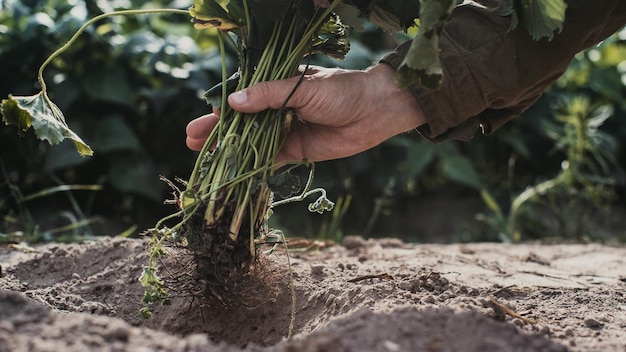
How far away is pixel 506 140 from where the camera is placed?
175 inches

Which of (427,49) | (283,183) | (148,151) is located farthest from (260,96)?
(148,151)

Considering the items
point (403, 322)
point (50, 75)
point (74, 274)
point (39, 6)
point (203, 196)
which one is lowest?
point (74, 274)

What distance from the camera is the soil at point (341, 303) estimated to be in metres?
1.29

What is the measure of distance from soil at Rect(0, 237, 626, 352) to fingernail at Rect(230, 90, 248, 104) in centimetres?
45

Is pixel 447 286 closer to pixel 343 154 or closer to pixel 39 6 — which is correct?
pixel 343 154

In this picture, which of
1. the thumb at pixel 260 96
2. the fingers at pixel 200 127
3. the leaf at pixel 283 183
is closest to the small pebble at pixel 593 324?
the leaf at pixel 283 183

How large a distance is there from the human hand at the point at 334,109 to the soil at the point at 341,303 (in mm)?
355

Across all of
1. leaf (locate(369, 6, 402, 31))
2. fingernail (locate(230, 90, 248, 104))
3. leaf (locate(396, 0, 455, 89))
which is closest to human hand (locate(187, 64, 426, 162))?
fingernail (locate(230, 90, 248, 104))

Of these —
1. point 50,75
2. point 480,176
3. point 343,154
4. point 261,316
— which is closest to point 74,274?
point 261,316

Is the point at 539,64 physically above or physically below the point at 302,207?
above

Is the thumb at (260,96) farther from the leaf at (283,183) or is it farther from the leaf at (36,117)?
the leaf at (36,117)

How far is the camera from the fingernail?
169cm

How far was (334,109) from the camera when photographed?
1818 millimetres

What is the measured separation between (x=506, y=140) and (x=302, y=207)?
1448mm
